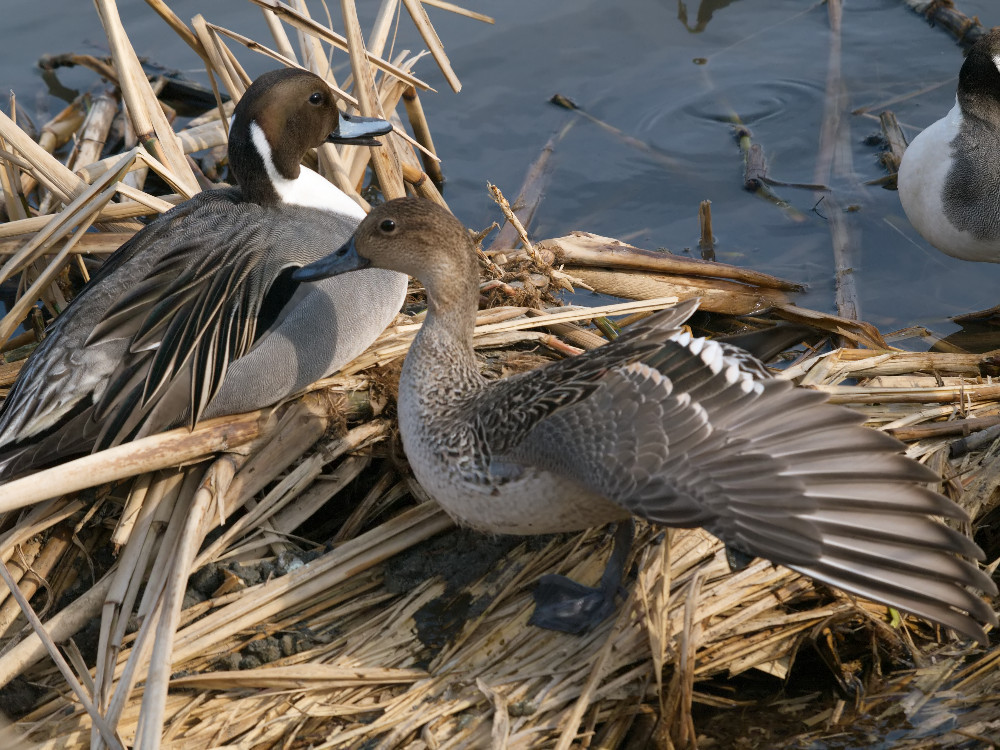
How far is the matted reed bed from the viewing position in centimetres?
306

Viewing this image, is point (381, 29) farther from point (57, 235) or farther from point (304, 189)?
point (57, 235)

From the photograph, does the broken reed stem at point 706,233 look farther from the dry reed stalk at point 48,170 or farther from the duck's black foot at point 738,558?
the duck's black foot at point 738,558

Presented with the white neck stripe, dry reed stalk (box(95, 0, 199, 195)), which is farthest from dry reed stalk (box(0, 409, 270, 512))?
dry reed stalk (box(95, 0, 199, 195))

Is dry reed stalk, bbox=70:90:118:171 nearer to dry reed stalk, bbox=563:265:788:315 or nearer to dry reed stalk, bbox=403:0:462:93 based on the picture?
dry reed stalk, bbox=403:0:462:93

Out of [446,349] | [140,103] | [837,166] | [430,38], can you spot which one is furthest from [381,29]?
[837,166]

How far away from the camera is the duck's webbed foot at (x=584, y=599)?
324 cm

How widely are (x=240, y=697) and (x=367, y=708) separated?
0.37 meters

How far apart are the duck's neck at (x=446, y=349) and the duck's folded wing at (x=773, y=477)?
567 mm

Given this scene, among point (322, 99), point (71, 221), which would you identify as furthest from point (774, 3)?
point (71, 221)

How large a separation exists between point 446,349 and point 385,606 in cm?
82

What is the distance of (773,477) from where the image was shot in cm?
257

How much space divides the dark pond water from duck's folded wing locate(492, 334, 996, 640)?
272 centimetres

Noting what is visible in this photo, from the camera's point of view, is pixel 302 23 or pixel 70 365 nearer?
pixel 70 365

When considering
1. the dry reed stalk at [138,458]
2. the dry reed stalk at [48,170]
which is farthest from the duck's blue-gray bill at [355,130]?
the dry reed stalk at [138,458]
